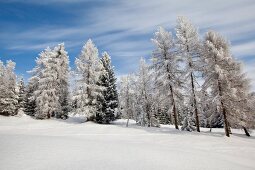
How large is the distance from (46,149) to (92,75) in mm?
29849

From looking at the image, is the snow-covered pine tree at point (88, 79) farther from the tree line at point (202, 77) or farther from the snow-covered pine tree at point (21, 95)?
the snow-covered pine tree at point (21, 95)

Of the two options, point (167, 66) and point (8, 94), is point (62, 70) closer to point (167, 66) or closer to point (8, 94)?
point (8, 94)

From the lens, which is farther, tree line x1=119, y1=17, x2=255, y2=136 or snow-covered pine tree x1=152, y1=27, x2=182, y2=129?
snow-covered pine tree x1=152, y1=27, x2=182, y2=129

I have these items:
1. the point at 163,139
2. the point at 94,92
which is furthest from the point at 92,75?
the point at 163,139

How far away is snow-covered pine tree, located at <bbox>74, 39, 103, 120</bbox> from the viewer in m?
41.7

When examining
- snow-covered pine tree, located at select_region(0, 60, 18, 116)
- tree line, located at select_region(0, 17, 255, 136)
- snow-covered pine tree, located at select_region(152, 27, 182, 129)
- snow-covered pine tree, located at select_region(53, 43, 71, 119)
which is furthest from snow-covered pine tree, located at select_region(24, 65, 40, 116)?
Result: snow-covered pine tree, located at select_region(152, 27, 182, 129)

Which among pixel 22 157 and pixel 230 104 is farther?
pixel 230 104

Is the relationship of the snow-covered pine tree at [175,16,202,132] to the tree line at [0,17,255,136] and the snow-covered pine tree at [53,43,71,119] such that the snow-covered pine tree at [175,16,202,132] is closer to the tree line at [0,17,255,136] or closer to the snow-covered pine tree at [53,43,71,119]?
the tree line at [0,17,255,136]

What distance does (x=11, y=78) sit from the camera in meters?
52.6

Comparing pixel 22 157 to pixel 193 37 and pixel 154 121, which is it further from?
pixel 154 121

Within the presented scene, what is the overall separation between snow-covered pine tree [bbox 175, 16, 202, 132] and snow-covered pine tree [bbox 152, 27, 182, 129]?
1920 mm

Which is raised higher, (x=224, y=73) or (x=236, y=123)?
(x=224, y=73)

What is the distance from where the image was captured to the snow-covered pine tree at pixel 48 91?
43059 mm

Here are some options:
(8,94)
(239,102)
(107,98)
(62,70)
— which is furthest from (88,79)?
(239,102)
